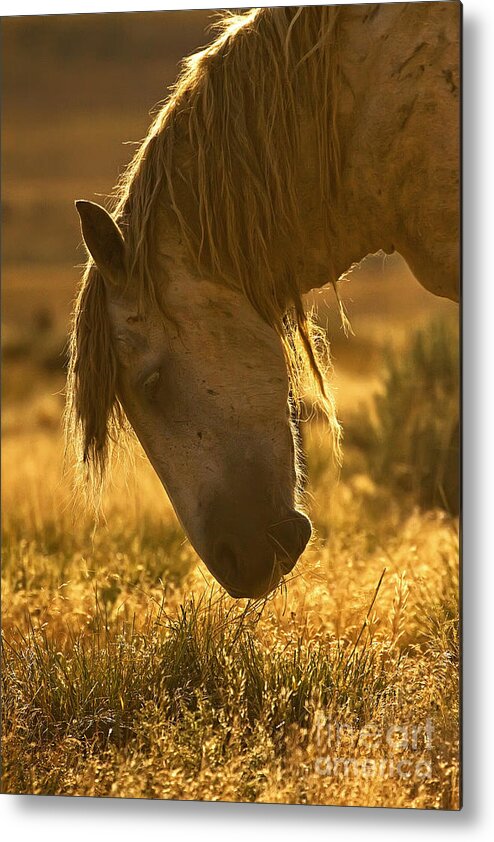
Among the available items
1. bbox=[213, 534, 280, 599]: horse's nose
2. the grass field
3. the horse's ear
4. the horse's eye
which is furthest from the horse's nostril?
the horse's ear

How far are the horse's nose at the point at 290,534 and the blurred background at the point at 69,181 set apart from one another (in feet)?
0.88

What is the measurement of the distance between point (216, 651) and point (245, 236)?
2.67 ft

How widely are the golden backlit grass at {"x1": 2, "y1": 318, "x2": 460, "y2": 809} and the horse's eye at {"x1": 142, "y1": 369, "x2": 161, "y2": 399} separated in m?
0.26

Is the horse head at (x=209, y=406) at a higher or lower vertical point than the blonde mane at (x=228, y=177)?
lower

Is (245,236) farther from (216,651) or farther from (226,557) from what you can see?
(216,651)

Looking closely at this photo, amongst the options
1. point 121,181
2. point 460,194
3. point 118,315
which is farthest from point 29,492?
point 460,194

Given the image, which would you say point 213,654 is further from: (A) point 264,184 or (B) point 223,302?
(A) point 264,184

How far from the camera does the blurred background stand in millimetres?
2344

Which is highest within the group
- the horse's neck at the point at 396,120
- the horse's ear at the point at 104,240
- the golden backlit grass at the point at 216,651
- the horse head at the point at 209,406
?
the horse's neck at the point at 396,120

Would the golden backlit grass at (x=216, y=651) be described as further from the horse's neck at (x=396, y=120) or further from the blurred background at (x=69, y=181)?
the horse's neck at (x=396, y=120)

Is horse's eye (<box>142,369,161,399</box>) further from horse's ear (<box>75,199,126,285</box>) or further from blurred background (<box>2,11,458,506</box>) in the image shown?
blurred background (<box>2,11,458,506</box>)

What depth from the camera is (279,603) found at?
2371 millimetres

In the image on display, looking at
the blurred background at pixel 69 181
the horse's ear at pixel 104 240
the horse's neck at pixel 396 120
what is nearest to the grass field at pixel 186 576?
the blurred background at pixel 69 181

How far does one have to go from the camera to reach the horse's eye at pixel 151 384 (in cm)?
216
